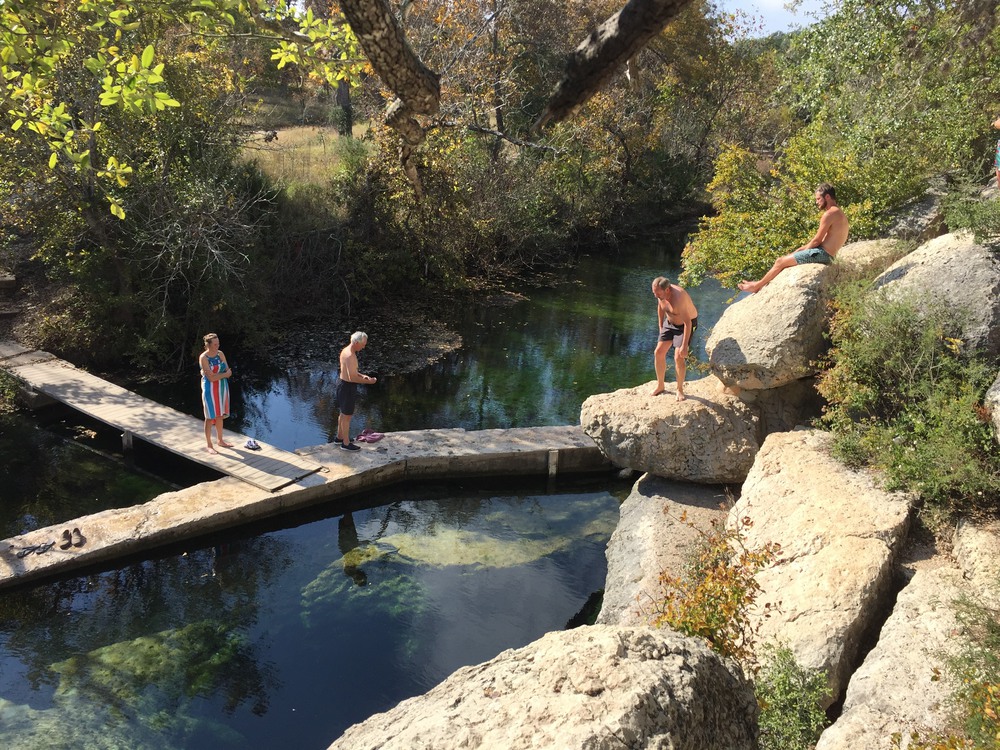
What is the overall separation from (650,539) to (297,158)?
15979mm

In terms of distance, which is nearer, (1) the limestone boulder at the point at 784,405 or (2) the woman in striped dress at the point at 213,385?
(1) the limestone boulder at the point at 784,405

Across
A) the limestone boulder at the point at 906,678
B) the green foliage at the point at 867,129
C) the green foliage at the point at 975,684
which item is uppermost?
the green foliage at the point at 867,129

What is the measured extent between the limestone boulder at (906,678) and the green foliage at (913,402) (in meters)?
0.99

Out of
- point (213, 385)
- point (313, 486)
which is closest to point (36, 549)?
point (213, 385)

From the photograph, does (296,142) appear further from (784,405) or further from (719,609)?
(719,609)

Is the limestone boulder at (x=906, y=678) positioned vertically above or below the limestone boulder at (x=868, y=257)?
below

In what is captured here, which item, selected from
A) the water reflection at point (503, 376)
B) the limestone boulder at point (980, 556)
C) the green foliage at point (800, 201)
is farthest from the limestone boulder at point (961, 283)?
the water reflection at point (503, 376)

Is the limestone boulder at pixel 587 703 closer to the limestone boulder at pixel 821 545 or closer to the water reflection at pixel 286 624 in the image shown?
the limestone boulder at pixel 821 545

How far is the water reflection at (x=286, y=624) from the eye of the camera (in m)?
6.65

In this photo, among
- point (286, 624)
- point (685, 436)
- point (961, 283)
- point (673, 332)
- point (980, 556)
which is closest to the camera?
point (980, 556)

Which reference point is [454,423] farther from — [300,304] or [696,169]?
[696,169]

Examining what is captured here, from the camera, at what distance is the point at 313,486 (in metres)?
9.71

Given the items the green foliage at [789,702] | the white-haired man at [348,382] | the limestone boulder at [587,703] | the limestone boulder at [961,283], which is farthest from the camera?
the white-haired man at [348,382]

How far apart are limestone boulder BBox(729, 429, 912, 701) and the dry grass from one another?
528 inches
